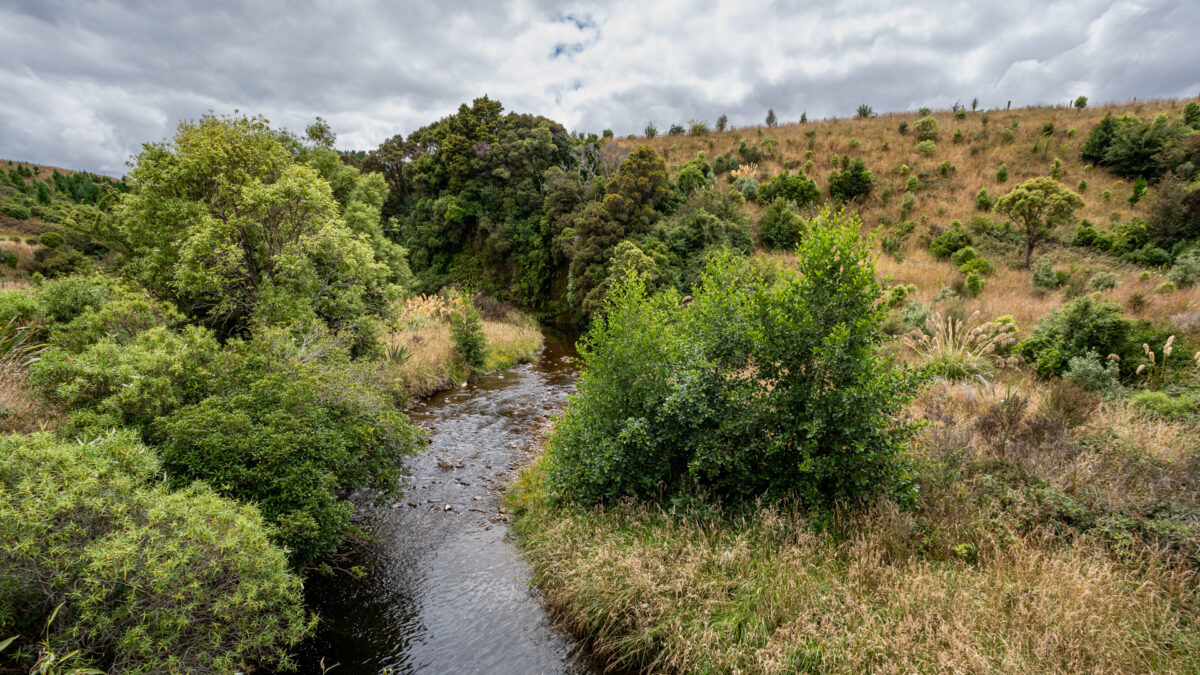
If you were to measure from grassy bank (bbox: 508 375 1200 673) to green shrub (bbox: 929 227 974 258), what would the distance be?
1749 centimetres

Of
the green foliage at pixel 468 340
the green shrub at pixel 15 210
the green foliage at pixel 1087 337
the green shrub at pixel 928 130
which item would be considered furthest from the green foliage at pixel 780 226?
the green shrub at pixel 15 210

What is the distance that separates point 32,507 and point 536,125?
38.6 m

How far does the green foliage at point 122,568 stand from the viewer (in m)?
3.35

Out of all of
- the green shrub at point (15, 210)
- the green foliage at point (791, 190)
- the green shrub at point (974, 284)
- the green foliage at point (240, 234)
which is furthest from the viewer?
the green shrub at point (15, 210)

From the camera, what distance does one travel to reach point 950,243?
2125 cm

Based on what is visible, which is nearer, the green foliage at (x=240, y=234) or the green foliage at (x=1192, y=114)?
the green foliage at (x=240, y=234)

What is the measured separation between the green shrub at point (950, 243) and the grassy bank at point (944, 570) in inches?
689

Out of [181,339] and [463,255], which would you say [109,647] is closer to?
[181,339]

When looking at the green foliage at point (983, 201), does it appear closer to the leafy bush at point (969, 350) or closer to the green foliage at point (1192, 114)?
the green foliage at point (1192, 114)

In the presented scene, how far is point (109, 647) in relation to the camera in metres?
3.49

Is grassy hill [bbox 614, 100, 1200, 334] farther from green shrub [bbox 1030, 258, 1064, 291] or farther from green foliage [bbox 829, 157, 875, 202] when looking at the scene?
green foliage [bbox 829, 157, 875, 202]

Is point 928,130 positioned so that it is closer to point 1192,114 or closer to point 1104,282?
point 1192,114

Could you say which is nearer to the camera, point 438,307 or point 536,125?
point 438,307

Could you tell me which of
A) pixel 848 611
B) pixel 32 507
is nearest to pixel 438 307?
pixel 32 507
